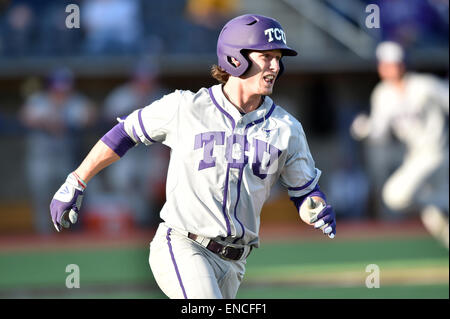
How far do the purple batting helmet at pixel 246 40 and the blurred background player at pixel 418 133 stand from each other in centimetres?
534

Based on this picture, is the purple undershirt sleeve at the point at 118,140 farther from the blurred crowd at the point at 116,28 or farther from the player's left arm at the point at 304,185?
the blurred crowd at the point at 116,28

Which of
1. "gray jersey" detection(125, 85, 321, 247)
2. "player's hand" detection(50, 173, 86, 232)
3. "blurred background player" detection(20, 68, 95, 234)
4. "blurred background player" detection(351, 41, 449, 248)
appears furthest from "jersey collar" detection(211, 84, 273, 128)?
"blurred background player" detection(20, 68, 95, 234)

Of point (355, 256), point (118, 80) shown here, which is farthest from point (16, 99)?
point (355, 256)

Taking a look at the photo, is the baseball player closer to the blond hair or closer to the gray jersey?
the gray jersey

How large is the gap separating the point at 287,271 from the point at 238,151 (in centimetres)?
619

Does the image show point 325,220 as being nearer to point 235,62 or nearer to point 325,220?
point 325,220

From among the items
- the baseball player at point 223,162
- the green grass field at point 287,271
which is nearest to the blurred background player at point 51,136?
the green grass field at point 287,271

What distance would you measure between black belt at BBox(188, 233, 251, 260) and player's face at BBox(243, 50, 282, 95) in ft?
3.14

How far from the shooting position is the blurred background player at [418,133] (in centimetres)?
1086

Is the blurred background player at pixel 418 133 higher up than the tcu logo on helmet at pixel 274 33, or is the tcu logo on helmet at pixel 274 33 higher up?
the blurred background player at pixel 418 133

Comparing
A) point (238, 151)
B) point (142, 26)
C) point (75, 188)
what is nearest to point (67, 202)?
point (75, 188)

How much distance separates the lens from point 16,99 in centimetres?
1872

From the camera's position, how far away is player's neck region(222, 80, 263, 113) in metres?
5.53

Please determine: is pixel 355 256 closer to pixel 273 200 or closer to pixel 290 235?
pixel 290 235
